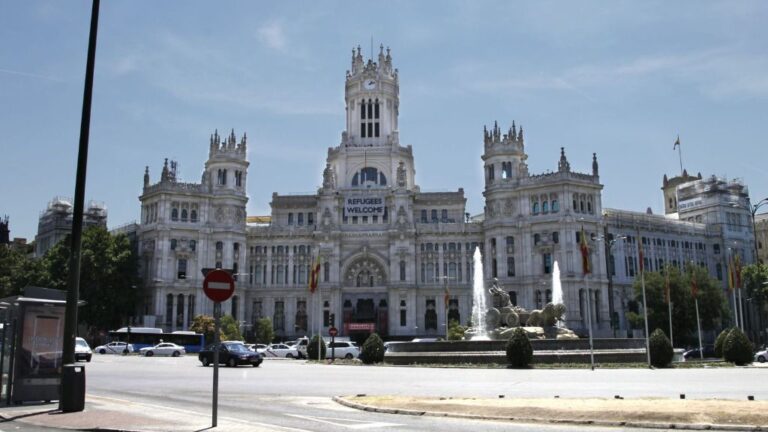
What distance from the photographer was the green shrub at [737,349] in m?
44.5

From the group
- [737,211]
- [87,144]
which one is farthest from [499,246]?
[87,144]

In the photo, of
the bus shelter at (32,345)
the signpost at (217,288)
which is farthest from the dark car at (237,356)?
the signpost at (217,288)

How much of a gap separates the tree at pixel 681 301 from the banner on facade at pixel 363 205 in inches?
1462

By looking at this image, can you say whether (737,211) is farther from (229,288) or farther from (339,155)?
(229,288)

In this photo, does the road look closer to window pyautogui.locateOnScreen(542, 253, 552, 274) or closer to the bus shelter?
the bus shelter

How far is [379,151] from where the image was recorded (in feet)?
364

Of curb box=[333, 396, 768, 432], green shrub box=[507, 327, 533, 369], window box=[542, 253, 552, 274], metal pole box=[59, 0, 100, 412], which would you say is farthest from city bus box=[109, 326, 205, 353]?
curb box=[333, 396, 768, 432]

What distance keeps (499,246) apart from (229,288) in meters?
86.3

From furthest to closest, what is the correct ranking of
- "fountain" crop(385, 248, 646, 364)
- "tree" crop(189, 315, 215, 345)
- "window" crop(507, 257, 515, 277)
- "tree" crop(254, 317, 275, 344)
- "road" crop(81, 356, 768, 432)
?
"window" crop(507, 257, 515, 277) → "tree" crop(254, 317, 275, 344) → "tree" crop(189, 315, 215, 345) → "fountain" crop(385, 248, 646, 364) → "road" crop(81, 356, 768, 432)

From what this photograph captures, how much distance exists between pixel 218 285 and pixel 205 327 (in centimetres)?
7540

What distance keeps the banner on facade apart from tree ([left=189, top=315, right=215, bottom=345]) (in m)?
26.9

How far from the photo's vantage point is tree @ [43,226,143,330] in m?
93.9

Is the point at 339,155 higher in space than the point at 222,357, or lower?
higher

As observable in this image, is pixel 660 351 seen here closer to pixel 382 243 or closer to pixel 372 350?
pixel 372 350
